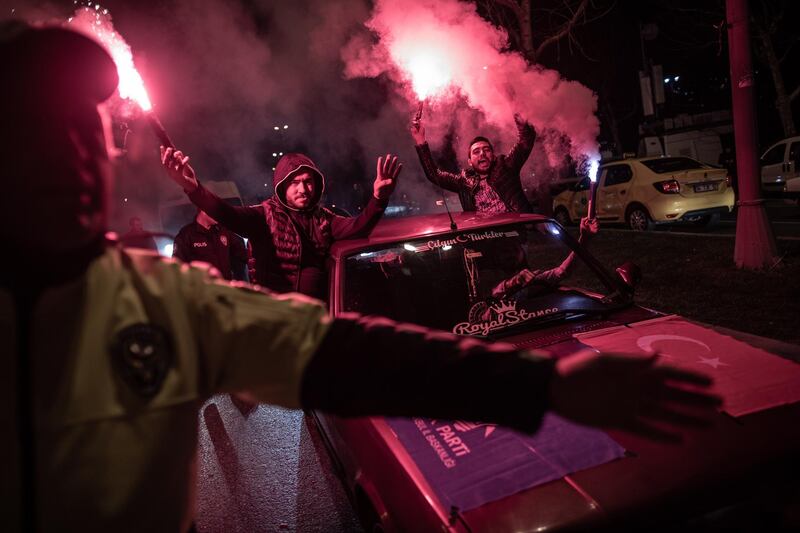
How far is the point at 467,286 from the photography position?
11.4 ft

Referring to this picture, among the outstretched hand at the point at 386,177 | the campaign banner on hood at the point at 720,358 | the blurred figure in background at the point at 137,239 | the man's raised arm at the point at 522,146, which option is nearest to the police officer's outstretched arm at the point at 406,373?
the blurred figure in background at the point at 137,239

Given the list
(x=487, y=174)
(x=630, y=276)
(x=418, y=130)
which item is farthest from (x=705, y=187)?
(x=630, y=276)

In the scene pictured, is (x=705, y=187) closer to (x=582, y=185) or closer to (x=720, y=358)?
(x=582, y=185)

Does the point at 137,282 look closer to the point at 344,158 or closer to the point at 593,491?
the point at 593,491

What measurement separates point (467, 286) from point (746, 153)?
6.13 m

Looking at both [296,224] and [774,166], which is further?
[774,166]

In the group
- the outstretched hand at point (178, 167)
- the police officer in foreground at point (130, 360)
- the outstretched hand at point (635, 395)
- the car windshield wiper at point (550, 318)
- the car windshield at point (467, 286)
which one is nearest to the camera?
the police officer in foreground at point (130, 360)

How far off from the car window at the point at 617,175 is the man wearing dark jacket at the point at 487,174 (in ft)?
26.5

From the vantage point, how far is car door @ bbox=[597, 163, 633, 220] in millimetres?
12766

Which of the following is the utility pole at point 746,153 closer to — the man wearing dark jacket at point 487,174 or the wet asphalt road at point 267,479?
the man wearing dark jacket at point 487,174

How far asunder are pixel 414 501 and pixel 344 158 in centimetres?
1193

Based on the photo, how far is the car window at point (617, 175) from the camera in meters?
12.7

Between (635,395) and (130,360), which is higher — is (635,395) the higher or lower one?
the lower one

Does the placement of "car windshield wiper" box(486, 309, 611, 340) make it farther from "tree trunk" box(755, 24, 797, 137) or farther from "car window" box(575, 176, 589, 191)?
"tree trunk" box(755, 24, 797, 137)
